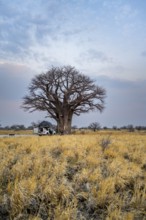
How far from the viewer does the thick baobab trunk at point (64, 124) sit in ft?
122

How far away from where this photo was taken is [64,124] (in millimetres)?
37500

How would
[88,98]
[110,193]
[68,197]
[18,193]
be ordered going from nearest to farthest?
1. [18,193]
2. [68,197]
3. [110,193]
4. [88,98]

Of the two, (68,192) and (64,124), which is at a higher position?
(64,124)

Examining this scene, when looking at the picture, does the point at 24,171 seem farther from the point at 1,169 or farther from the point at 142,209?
the point at 142,209

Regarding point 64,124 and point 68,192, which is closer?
point 68,192

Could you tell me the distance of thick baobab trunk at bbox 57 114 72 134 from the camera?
122ft

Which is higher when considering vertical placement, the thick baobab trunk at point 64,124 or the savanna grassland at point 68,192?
the thick baobab trunk at point 64,124

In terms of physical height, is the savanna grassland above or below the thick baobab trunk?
below

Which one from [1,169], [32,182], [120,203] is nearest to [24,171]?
[1,169]

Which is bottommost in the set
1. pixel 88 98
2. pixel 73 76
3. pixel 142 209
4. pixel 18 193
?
pixel 142 209

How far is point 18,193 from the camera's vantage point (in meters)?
5.29

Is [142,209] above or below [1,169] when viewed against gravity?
below

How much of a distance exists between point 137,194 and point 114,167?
7.50 ft

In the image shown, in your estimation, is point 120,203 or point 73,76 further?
point 73,76
